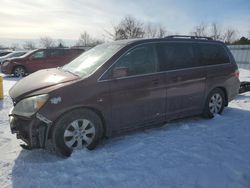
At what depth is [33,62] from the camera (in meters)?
14.1

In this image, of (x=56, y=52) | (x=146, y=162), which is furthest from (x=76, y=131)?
(x=56, y=52)

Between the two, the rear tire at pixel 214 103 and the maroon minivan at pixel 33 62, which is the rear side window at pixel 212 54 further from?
the maroon minivan at pixel 33 62

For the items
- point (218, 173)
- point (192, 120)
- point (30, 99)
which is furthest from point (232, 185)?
point (30, 99)

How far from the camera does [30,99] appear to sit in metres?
3.71

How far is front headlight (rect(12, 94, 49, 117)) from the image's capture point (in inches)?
142

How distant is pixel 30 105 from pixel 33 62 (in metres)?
11.2

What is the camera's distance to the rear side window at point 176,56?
4.73 m

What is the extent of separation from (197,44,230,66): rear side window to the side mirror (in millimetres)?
1896

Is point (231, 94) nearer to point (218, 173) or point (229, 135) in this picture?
point (229, 135)

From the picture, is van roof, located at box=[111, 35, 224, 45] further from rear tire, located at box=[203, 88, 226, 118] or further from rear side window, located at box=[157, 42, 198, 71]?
rear tire, located at box=[203, 88, 226, 118]

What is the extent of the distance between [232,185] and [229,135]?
5.66 feet

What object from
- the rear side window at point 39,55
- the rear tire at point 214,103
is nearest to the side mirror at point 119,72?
the rear tire at point 214,103

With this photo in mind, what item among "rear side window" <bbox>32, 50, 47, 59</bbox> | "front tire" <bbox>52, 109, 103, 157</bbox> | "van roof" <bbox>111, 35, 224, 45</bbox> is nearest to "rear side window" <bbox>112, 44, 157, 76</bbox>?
"van roof" <bbox>111, 35, 224, 45</bbox>

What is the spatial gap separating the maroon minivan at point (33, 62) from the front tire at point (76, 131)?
11134 mm
